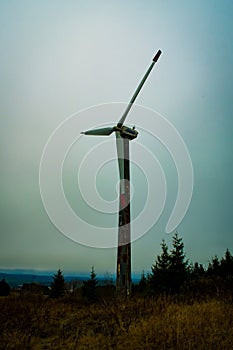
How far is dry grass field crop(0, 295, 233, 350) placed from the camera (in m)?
7.79

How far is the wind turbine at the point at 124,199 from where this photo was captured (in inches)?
604

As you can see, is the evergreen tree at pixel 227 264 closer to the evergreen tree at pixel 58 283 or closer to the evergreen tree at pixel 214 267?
the evergreen tree at pixel 214 267

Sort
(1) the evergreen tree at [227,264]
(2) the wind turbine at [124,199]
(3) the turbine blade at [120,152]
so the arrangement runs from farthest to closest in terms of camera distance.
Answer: (1) the evergreen tree at [227,264]
(3) the turbine blade at [120,152]
(2) the wind turbine at [124,199]

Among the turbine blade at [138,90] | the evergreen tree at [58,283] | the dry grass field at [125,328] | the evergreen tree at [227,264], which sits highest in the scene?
the turbine blade at [138,90]

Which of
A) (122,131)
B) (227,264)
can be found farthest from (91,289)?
(227,264)

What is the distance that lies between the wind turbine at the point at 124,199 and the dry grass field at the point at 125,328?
297 centimetres

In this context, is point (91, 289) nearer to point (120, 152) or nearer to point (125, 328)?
point (120, 152)

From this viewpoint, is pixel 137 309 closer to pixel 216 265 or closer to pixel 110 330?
pixel 110 330

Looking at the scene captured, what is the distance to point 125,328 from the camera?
29.9 ft

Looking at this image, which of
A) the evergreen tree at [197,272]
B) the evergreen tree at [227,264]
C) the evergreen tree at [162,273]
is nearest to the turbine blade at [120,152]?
the evergreen tree at [162,273]

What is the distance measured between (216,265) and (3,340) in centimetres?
3970

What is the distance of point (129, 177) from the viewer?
1695cm

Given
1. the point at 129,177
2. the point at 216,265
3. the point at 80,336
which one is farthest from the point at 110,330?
the point at 216,265

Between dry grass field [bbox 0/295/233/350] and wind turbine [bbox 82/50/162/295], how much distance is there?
2.97 metres
